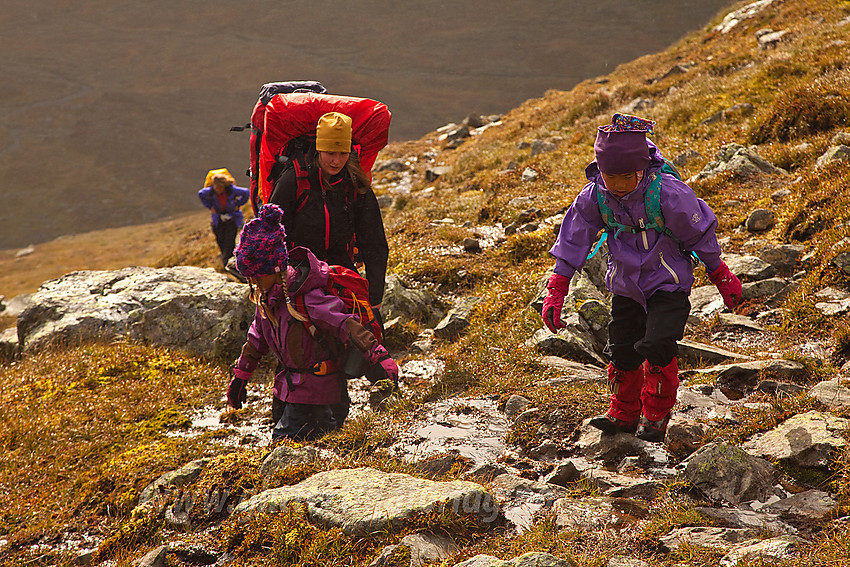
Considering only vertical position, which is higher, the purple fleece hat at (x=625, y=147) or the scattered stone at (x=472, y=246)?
the purple fleece hat at (x=625, y=147)

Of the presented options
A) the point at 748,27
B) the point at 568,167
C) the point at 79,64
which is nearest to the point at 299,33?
the point at 79,64

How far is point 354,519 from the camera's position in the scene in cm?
385

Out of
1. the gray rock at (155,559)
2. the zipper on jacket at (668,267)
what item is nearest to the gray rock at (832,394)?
the zipper on jacket at (668,267)

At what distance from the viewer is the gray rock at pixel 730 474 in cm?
392

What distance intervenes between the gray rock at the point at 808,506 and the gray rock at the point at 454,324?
4.61m

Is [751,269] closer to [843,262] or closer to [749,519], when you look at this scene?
[843,262]

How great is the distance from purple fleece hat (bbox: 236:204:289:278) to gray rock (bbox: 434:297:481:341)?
341 centimetres

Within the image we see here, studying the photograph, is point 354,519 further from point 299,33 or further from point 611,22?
point 299,33

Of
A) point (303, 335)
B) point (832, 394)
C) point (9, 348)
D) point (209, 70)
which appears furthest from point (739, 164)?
point (209, 70)

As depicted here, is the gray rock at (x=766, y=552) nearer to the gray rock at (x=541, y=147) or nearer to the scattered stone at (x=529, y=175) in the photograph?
the scattered stone at (x=529, y=175)

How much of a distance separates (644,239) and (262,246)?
292cm

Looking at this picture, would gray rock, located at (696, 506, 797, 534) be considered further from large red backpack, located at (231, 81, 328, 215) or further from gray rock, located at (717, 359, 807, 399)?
large red backpack, located at (231, 81, 328, 215)

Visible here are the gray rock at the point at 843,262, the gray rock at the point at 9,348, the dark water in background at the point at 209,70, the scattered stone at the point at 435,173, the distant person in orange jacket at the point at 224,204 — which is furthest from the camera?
the dark water in background at the point at 209,70

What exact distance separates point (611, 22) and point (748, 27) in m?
88.5
